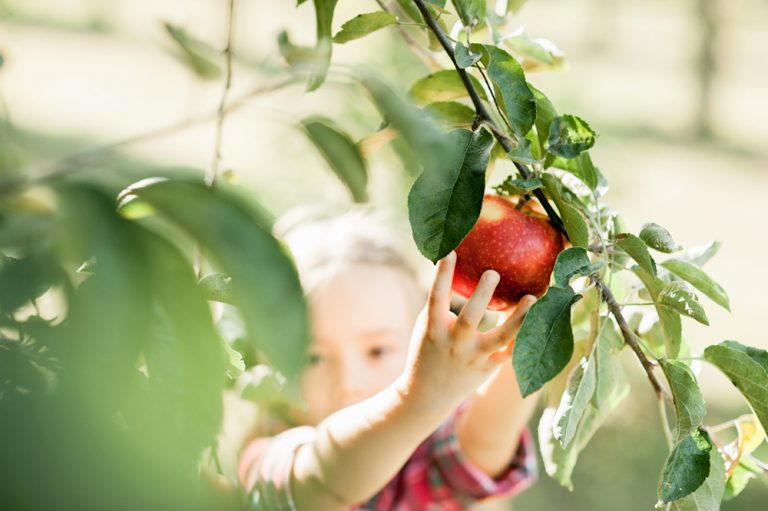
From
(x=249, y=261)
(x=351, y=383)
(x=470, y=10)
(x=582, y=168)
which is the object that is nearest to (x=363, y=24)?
(x=470, y=10)

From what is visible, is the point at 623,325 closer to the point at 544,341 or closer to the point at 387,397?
the point at 544,341

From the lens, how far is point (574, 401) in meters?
0.57

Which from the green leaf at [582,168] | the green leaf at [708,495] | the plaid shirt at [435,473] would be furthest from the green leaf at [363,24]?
the plaid shirt at [435,473]

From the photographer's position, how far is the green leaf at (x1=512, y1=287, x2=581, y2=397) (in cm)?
53

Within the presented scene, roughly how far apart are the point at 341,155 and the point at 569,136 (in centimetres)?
18

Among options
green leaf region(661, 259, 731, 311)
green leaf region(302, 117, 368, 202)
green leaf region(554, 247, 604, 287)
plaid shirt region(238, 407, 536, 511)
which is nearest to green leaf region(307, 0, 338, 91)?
green leaf region(302, 117, 368, 202)

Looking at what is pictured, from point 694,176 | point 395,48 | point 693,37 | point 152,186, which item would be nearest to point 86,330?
point 152,186

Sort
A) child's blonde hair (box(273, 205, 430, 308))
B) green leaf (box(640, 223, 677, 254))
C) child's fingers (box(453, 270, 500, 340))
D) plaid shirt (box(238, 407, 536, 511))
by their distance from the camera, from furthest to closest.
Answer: child's blonde hair (box(273, 205, 430, 308)), plaid shirt (box(238, 407, 536, 511)), child's fingers (box(453, 270, 500, 340)), green leaf (box(640, 223, 677, 254))

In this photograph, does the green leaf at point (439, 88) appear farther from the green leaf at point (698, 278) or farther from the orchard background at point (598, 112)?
the orchard background at point (598, 112)

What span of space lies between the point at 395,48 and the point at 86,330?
2.68m

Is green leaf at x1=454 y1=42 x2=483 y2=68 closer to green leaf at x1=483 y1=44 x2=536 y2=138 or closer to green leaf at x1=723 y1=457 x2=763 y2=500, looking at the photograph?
green leaf at x1=483 y1=44 x2=536 y2=138

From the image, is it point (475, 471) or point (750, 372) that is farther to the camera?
point (475, 471)

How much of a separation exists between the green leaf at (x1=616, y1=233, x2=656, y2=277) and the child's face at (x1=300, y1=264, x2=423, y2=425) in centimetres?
94

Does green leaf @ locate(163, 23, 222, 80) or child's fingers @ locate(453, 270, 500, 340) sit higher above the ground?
green leaf @ locate(163, 23, 222, 80)
